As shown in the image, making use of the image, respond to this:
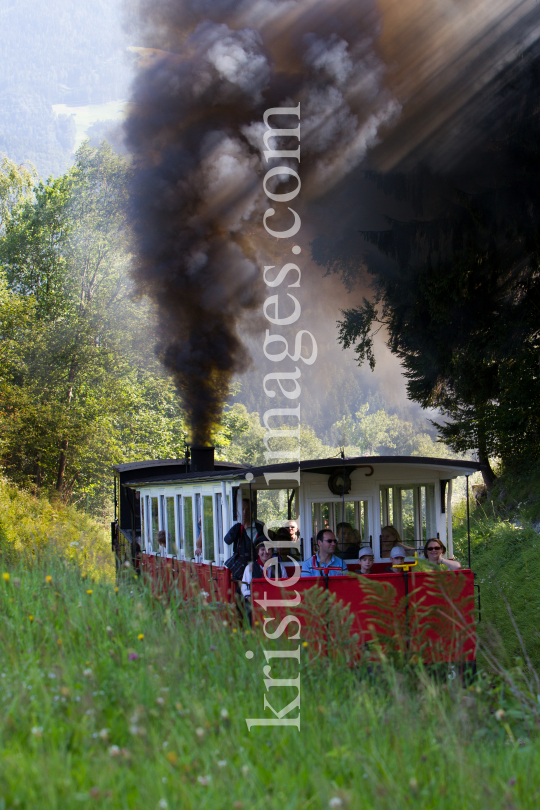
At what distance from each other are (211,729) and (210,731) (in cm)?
6

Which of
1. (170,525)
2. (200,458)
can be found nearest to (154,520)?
(170,525)

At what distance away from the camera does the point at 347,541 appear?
873cm

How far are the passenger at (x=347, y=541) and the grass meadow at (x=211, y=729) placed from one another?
393 cm

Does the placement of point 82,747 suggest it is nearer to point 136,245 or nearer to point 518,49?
point 136,245

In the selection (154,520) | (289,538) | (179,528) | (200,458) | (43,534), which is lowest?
(43,534)

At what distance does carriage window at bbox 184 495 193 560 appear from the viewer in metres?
10.4

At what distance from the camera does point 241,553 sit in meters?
8.10

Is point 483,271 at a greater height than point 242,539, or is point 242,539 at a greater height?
point 483,271

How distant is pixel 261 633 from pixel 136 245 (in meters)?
13.9

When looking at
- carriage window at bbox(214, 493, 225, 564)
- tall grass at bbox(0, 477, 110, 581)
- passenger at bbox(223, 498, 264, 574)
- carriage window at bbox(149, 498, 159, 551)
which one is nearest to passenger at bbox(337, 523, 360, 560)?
passenger at bbox(223, 498, 264, 574)

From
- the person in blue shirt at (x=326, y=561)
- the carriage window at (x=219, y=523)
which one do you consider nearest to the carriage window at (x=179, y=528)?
the carriage window at (x=219, y=523)

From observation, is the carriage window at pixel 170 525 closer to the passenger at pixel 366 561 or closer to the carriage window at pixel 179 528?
the carriage window at pixel 179 528

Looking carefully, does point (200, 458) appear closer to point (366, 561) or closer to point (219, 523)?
point (219, 523)

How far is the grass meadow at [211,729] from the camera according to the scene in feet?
8.82
